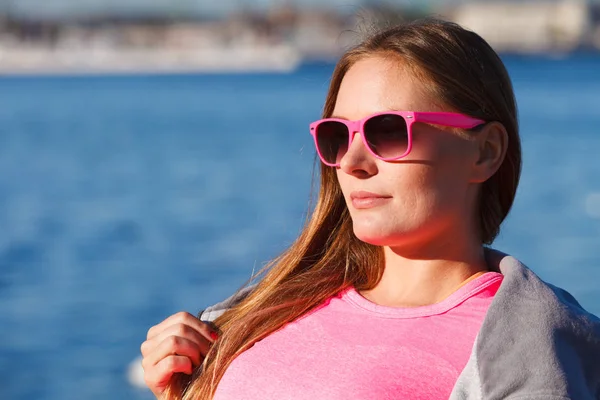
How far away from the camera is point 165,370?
2174 millimetres

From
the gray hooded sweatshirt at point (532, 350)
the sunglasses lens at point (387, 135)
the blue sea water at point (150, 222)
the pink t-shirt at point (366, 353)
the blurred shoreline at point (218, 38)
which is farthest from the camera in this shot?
the blurred shoreline at point (218, 38)

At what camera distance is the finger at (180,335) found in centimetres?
218

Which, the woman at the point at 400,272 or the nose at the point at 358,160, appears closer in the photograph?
the woman at the point at 400,272

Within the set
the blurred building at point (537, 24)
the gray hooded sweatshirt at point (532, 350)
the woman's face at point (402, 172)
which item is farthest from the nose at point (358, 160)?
the blurred building at point (537, 24)

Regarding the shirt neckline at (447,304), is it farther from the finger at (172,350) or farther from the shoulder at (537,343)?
the finger at (172,350)

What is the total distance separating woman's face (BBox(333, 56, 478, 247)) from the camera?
2092mm

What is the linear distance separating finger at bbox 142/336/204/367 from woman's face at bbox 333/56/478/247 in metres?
0.40

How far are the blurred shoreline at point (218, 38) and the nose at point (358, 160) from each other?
104088 millimetres

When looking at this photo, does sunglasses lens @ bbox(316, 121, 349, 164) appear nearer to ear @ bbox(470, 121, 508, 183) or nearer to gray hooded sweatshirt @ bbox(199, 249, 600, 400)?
ear @ bbox(470, 121, 508, 183)

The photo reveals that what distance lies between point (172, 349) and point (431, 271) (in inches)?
20.5

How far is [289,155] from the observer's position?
3628 centimetres

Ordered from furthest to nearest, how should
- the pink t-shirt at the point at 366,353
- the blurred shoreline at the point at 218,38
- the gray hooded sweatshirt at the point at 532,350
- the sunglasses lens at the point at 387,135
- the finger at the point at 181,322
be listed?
the blurred shoreline at the point at 218,38 < the finger at the point at 181,322 < the sunglasses lens at the point at 387,135 < the pink t-shirt at the point at 366,353 < the gray hooded sweatshirt at the point at 532,350

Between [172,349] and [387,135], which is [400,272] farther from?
[172,349]

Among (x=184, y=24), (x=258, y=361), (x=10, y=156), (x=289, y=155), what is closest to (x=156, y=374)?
(x=258, y=361)
